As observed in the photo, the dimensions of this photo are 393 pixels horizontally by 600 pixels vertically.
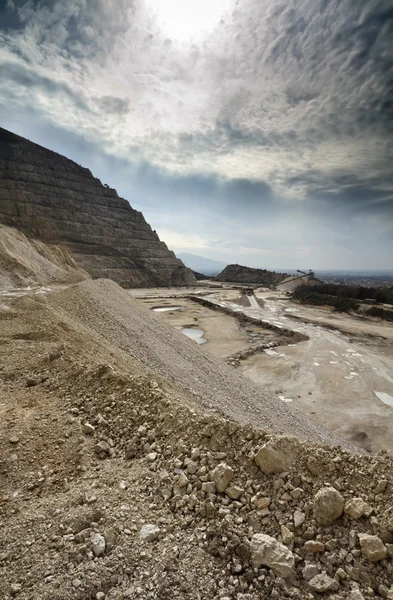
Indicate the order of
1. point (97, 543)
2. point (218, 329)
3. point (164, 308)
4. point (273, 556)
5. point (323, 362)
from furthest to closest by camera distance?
1. point (164, 308)
2. point (218, 329)
3. point (323, 362)
4. point (97, 543)
5. point (273, 556)

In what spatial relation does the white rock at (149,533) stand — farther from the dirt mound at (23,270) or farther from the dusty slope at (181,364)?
the dirt mound at (23,270)

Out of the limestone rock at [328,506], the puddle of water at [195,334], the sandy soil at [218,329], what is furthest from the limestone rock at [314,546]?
the puddle of water at [195,334]

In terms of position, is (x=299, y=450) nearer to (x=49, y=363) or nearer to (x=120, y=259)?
(x=49, y=363)

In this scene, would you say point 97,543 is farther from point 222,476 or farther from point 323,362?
point 323,362

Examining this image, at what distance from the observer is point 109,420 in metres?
5.36

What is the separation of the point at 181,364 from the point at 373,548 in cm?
1097

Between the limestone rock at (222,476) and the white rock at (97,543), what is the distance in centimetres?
146

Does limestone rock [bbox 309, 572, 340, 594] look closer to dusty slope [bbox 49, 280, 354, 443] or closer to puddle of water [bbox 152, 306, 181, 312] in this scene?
dusty slope [bbox 49, 280, 354, 443]

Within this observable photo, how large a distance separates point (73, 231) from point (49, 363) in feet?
230

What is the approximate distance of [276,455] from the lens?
3975mm

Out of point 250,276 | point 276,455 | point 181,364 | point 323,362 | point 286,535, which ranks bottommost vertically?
point 323,362

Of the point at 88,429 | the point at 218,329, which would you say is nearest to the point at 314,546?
the point at 88,429

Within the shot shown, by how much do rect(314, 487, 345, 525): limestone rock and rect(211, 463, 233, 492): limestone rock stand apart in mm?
1077

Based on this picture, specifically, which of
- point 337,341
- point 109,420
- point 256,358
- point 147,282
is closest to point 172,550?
point 109,420
